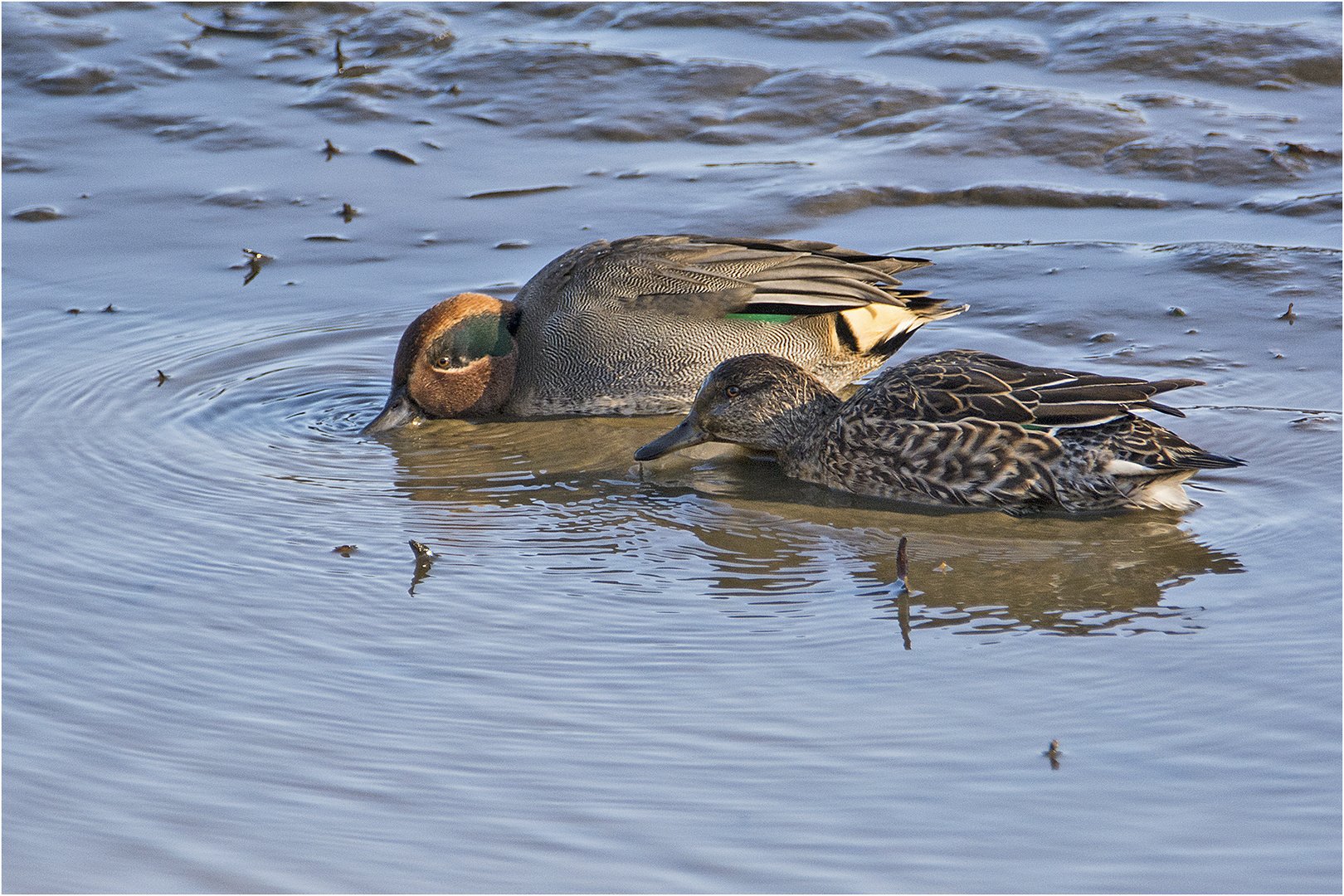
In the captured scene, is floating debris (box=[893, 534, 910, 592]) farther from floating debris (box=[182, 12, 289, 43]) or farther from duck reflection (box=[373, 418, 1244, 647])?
floating debris (box=[182, 12, 289, 43])

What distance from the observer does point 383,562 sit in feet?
16.0

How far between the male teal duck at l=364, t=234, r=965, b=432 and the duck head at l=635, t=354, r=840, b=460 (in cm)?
84

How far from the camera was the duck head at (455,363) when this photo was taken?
647cm

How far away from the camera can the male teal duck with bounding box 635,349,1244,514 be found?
505 cm

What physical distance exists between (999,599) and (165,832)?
2429 millimetres

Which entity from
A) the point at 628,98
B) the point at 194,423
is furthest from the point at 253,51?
the point at 194,423

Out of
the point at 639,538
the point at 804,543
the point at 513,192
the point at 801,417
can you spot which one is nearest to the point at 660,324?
the point at 801,417

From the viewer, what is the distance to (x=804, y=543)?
5.06m

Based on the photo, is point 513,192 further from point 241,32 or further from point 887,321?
point 241,32

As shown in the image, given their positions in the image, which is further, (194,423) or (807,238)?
(807,238)

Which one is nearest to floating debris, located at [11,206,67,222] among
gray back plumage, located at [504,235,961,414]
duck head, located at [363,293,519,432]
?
duck head, located at [363,293,519,432]

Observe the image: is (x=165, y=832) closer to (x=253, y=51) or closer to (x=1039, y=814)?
(x=1039, y=814)

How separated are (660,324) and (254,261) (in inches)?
105

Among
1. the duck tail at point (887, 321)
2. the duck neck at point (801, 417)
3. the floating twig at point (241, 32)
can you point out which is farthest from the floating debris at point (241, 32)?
the duck neck at point (801, 417)
